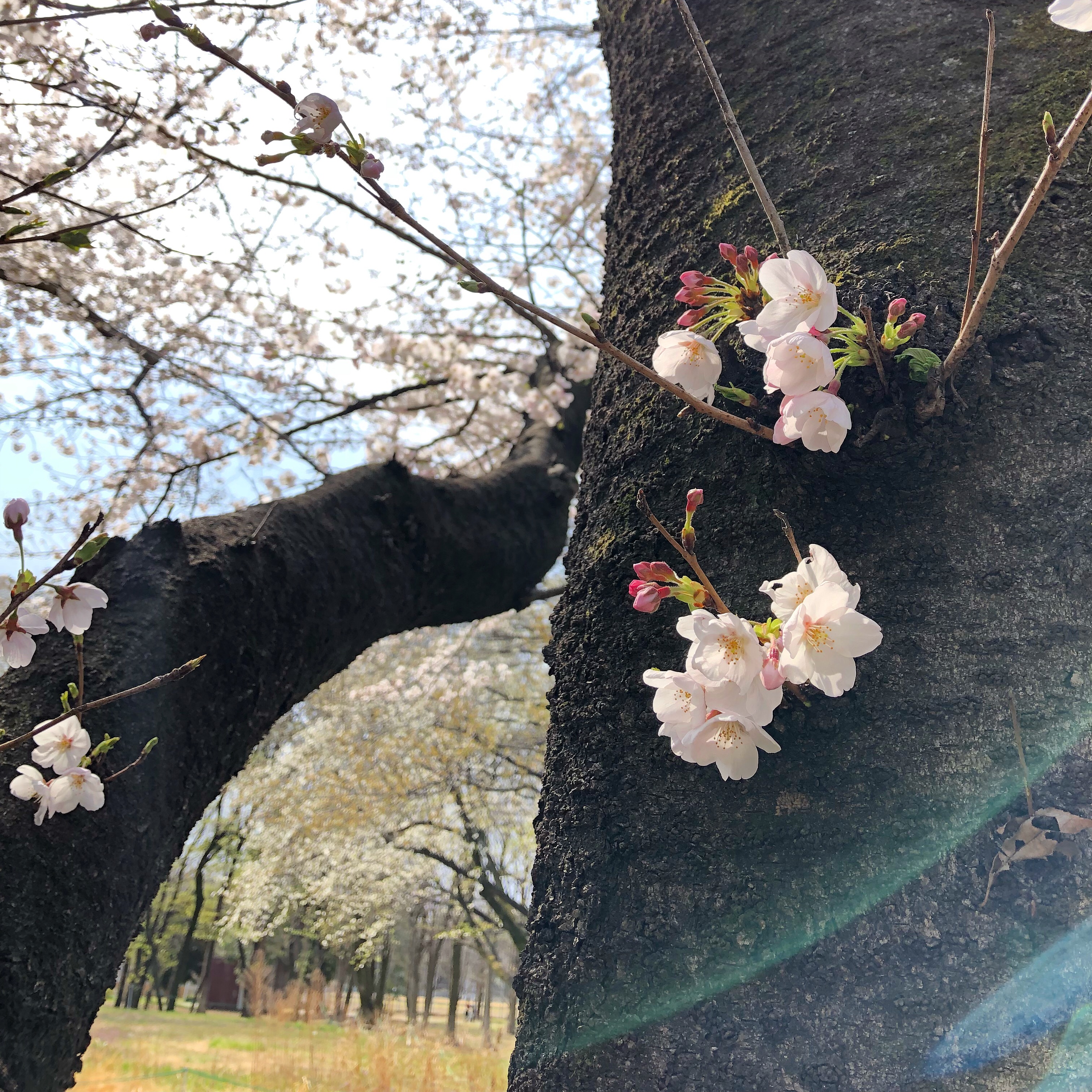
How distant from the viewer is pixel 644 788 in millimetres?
813

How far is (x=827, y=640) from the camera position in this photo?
0.67 m

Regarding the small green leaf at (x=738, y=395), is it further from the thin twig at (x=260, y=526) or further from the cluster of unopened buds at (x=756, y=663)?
the thin twig at (x=260, y=526)

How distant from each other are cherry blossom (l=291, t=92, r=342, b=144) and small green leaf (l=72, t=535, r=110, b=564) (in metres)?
0.61

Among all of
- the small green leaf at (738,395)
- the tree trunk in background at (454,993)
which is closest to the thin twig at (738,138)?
the small green leaf at (738,395)

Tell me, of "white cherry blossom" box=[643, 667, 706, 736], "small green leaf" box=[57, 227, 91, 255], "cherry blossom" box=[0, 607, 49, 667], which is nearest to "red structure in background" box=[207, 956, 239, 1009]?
"cherry blossom" box=[0, 607, 49, 667]

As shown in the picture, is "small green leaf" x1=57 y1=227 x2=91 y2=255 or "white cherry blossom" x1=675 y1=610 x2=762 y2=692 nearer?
"white cherry blossom" x1=675 y1=610 x2=762 y2=692

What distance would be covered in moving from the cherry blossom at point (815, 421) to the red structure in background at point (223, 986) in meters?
32.4

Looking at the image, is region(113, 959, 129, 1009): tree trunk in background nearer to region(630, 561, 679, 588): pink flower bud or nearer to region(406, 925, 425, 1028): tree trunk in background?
region(406, 925, 425, 1028): tree trunk in background

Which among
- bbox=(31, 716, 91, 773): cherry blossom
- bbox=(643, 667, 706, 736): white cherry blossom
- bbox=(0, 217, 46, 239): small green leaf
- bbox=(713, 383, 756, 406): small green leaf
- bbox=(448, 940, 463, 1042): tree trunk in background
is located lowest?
bbox=(448, 940, 463, 1042): tree trunk in background

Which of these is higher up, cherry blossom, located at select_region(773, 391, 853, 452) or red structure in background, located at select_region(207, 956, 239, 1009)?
cherry blossom, located at select_region(773, 391, 853, 452)

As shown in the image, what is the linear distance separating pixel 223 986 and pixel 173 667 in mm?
32370

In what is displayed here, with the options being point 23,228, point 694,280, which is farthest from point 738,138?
point 23,228

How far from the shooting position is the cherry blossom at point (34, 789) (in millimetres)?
1320

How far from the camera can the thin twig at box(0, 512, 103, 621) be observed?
3.05ft
